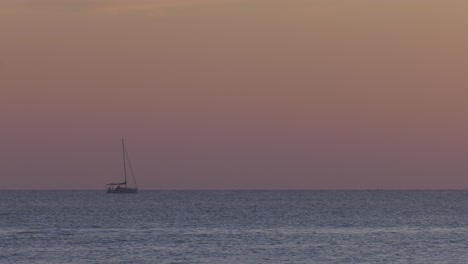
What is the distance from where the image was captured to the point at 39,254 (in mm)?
86312

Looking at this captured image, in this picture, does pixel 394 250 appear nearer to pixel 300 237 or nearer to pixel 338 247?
pixel 338 247

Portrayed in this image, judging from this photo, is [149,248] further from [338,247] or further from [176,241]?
[338,247]

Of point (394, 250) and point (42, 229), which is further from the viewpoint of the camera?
point (42, 229)

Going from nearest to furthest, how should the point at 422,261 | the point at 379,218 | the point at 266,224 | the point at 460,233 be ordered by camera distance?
1. the point at 422,261
2. the point at 460,233
3. the point at 266,224
4. the point at 379,218

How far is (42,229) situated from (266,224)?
26324 millimetres

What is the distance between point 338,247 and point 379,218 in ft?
205

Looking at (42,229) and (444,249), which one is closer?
(444,249)

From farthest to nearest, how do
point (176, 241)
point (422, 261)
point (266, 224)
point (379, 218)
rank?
point (379, 218) → point (266, 224) → point (176, 241) → point (422, 261)

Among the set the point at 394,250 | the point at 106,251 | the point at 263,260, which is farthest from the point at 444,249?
the point at 106,251

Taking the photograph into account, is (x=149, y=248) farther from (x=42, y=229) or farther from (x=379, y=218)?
(x=379, y=218)

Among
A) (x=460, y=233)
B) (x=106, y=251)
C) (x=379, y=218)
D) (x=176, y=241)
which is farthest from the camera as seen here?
(x=379, y=218)

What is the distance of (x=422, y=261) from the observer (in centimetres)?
8238

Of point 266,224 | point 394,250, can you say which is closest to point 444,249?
point 394,250

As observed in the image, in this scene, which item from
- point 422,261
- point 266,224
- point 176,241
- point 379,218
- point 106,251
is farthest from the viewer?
point 379,218
